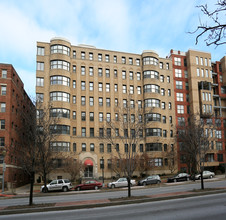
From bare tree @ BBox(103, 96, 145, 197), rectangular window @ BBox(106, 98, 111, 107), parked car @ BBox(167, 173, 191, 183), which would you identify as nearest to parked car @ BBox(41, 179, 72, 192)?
bare tree @ BBox(103, 96, 145, 197)

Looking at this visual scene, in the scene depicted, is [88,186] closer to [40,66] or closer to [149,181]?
[149,181]

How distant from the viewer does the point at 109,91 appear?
171 feet

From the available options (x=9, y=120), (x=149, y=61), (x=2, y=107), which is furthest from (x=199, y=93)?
(x=2, y=107)

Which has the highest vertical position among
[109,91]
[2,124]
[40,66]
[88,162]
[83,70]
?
[83,70]

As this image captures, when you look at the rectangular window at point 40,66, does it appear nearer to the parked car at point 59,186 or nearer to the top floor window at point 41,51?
the top floor window at point 41,51

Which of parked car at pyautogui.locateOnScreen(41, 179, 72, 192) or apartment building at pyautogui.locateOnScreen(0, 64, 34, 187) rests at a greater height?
apartment building at pyautogui.locateOnScreen(0, 64, 34, 187)

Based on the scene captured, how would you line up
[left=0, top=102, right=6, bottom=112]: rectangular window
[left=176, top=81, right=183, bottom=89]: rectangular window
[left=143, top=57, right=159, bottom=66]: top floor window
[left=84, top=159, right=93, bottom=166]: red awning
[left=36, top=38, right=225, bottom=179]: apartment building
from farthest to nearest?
[left=176, top=81, right=183, bottom=89]: rectangular window, [left=143, top=57, right=159, bottom=66]: top floor window, [left=36, top=38, right=225, bottom=179]: apartment building, [left=84, top=159, right=93, bottom=166]: red awning, [left=0, top=102, right=6, bottom=112]: rectangular window

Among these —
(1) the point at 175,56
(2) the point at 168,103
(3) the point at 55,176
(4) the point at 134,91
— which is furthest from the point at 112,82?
(3) the point at 55,176

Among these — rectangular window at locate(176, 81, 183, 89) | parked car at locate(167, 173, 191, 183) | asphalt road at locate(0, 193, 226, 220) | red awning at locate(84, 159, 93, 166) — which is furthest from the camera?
rectangular window at locate(176, 81, 183, 89)

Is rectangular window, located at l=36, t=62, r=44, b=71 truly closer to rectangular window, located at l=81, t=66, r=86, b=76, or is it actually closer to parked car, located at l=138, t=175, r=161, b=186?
rectangular window, located at l=81, t=66, r=86, b=76

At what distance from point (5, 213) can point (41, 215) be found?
86.8 inches

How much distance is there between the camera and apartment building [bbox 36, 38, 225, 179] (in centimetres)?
4731

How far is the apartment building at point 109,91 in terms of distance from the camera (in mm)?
47312

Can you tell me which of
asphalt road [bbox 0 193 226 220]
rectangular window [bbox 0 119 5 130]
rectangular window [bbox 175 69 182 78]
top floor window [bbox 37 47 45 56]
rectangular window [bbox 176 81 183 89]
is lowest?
asphalt road [bbox 0 193 226 220]
